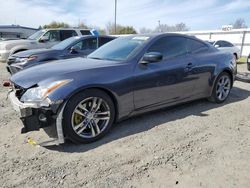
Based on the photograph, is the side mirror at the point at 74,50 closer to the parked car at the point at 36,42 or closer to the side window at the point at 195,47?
the parked car at the point at 36,42

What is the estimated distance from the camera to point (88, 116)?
3498 mm

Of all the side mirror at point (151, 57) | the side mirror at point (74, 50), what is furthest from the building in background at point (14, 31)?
the side mirror at point (151, 57)

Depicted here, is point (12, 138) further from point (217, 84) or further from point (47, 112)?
point (217, 84)

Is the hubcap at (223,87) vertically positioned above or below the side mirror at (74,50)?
below

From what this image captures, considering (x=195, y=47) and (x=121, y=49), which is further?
(x=195, y=47)

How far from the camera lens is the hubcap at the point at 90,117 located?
3387mm

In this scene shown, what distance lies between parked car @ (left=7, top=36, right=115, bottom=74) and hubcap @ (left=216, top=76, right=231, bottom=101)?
4312 mm

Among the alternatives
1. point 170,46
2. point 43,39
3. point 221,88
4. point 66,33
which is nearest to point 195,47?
point 170,46

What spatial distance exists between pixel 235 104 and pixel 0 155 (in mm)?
4577

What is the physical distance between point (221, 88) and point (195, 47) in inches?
46.3

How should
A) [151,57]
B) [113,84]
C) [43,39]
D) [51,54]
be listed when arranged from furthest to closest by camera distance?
[43,39] < [51,54] < [151,57] < [113,84]

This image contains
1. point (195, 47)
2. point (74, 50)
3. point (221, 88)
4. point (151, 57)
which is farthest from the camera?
point (74, 50)

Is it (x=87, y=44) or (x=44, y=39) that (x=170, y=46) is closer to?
(x=87, y=44)

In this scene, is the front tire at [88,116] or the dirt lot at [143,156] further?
the front tire at [88,116]
